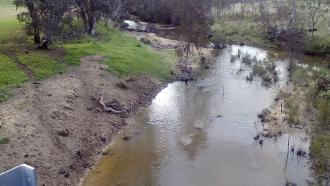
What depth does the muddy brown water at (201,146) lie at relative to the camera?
2116cm

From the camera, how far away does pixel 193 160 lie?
75.4ft

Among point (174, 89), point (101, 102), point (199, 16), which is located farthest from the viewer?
point (199, 16)

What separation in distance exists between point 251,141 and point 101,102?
33.9 feet

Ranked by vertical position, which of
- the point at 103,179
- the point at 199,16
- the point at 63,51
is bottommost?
the point at 103,179

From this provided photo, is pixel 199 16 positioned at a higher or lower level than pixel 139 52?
higher

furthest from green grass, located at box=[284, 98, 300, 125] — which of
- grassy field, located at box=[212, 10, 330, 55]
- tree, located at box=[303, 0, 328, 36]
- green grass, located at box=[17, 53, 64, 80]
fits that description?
tree, located at box=[303, 0, 328, 36]

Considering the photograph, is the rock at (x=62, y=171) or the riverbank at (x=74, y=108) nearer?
the rock at (x=62, y=171)

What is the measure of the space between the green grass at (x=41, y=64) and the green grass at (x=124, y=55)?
62.7 inches

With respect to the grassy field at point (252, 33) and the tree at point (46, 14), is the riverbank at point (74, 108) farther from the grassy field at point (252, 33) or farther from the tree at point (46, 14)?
the grassy field at point (252, 33)

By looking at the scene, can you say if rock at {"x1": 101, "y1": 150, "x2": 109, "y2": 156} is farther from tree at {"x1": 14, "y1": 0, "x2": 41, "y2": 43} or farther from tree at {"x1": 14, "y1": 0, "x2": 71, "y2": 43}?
tree at {"x1": 14, "y1": 0, "x2": 41, "y2": 43}

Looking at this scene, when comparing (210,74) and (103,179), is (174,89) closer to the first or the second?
(210,74)

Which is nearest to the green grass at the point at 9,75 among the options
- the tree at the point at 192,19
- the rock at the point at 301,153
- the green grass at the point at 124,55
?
the green grass at the point at 124,55

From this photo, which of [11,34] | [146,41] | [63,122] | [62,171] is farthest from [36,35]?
[62,171]

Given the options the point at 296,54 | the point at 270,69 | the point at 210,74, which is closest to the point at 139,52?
the point at 210,74
